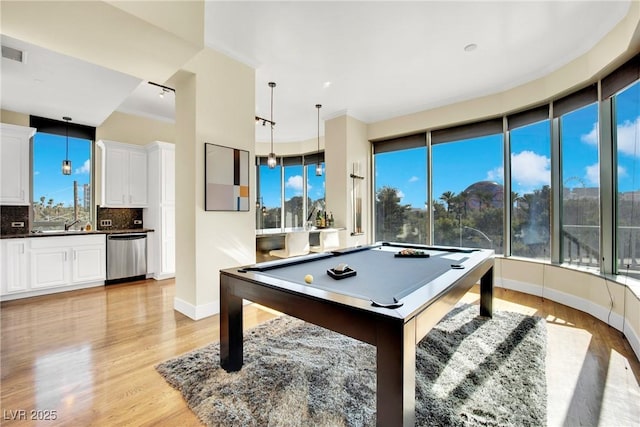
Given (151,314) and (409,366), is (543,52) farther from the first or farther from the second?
(151,314)

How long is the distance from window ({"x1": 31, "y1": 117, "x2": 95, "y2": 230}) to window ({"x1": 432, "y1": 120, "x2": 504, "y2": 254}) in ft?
20.4

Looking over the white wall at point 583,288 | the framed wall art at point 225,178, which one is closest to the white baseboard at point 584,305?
the white wall at point 583,288

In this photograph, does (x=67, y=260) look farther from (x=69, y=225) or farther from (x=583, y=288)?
(x=583, y=288)

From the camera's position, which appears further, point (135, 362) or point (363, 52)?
point (363, 52)

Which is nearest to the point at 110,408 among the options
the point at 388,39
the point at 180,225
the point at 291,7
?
the point at 180,225

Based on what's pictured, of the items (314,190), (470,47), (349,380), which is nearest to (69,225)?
(314,190)

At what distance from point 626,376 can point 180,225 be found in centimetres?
417

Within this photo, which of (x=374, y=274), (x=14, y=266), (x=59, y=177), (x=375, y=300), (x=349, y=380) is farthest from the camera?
(x=59, y=177)

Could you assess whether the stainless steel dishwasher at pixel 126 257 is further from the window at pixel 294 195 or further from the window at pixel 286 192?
the window at pixel 294 195

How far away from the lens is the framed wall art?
10.1 feet

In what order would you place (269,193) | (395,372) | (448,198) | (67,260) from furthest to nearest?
(269,193) < (448,198) < (67,260) < (395,372)

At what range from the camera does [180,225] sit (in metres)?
3.19

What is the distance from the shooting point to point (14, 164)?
3.86m

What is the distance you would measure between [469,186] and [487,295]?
92.7 inches
